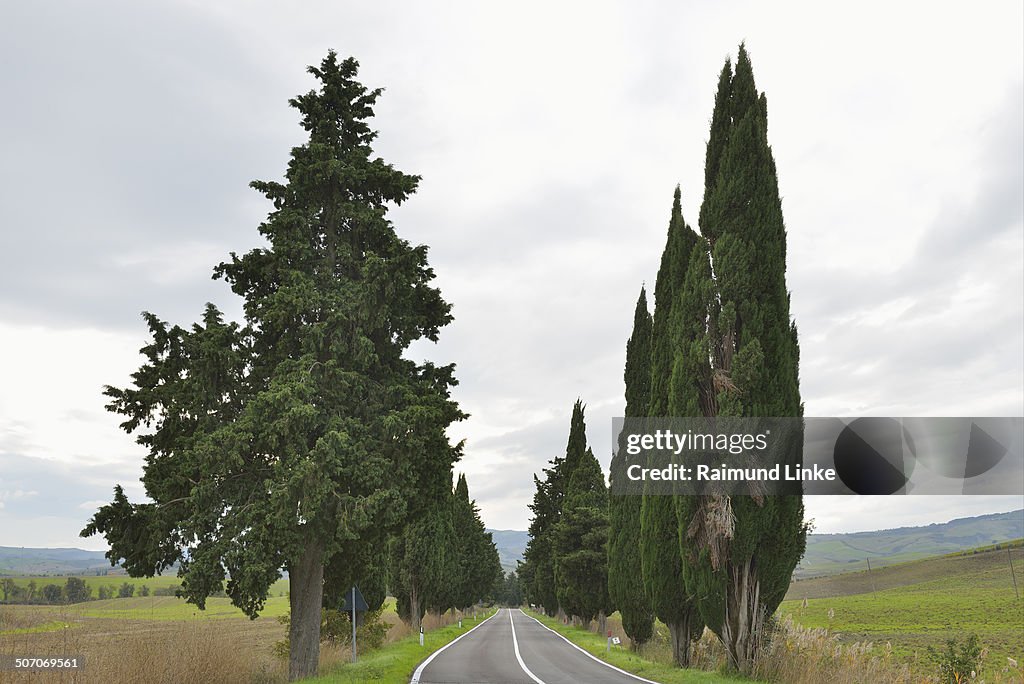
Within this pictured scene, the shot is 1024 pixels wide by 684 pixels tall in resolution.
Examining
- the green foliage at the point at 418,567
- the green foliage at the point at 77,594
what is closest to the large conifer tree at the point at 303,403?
the green foliage at the point at 77,594

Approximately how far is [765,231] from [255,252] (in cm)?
1296

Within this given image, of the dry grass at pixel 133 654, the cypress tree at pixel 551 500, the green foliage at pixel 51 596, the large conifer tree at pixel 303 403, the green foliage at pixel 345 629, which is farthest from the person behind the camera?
the cypress tree at pixel 551 500

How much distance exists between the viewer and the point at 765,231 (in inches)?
727

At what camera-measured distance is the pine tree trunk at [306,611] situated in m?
16.1

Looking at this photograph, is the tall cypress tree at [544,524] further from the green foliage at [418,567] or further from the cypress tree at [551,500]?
the green foliage at [418,567]

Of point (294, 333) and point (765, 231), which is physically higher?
point (765, 231)

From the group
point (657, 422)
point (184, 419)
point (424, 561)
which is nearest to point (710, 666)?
point (657, 422)

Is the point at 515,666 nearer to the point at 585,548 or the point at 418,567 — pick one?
the point at 585,548

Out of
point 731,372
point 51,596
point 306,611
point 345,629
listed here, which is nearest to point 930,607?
point 345,629

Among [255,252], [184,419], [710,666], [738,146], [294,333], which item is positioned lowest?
[710,666]

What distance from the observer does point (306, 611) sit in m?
16.4

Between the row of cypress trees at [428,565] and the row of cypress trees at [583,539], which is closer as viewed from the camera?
the row of cypress trees at [583,539]

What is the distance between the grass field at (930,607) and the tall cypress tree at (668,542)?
9.81ft

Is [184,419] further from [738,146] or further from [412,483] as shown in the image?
[738,146]
